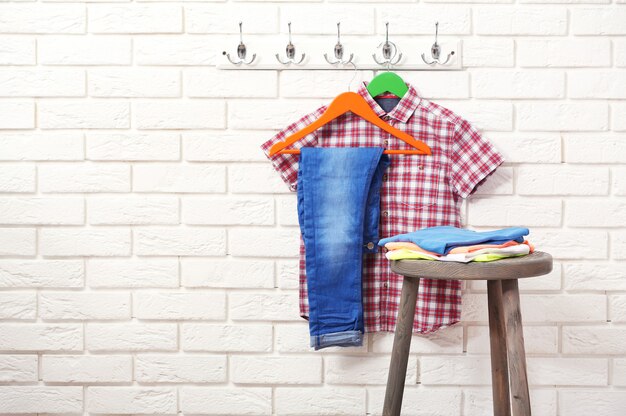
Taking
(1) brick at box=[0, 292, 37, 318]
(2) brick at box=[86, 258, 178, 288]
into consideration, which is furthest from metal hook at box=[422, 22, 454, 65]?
(1) brick at box=[0, 292, 37, 318]

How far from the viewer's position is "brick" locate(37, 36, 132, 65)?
1960 mm

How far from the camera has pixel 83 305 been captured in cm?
198

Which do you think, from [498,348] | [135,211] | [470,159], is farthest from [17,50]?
[498,348]

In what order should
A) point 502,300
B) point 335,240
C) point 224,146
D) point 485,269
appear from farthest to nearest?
point 224,146
point 335,240
point 502,300
point 485,269

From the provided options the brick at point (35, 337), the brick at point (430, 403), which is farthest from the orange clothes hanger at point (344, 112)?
the brick at point (35, 337)

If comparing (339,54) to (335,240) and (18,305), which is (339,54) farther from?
(18,305)

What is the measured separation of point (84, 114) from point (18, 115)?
207 mm

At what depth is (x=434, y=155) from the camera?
1921 millimetres

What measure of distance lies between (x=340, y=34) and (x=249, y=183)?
21.5 inches

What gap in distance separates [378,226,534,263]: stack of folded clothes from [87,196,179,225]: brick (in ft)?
2.52

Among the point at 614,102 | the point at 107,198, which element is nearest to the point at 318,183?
the point at 107,198

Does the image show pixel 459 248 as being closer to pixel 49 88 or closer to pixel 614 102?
pixel 614 102

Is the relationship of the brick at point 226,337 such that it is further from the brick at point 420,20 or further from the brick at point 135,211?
the brick at point 420,20

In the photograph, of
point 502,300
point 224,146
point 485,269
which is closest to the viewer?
point 485,269
